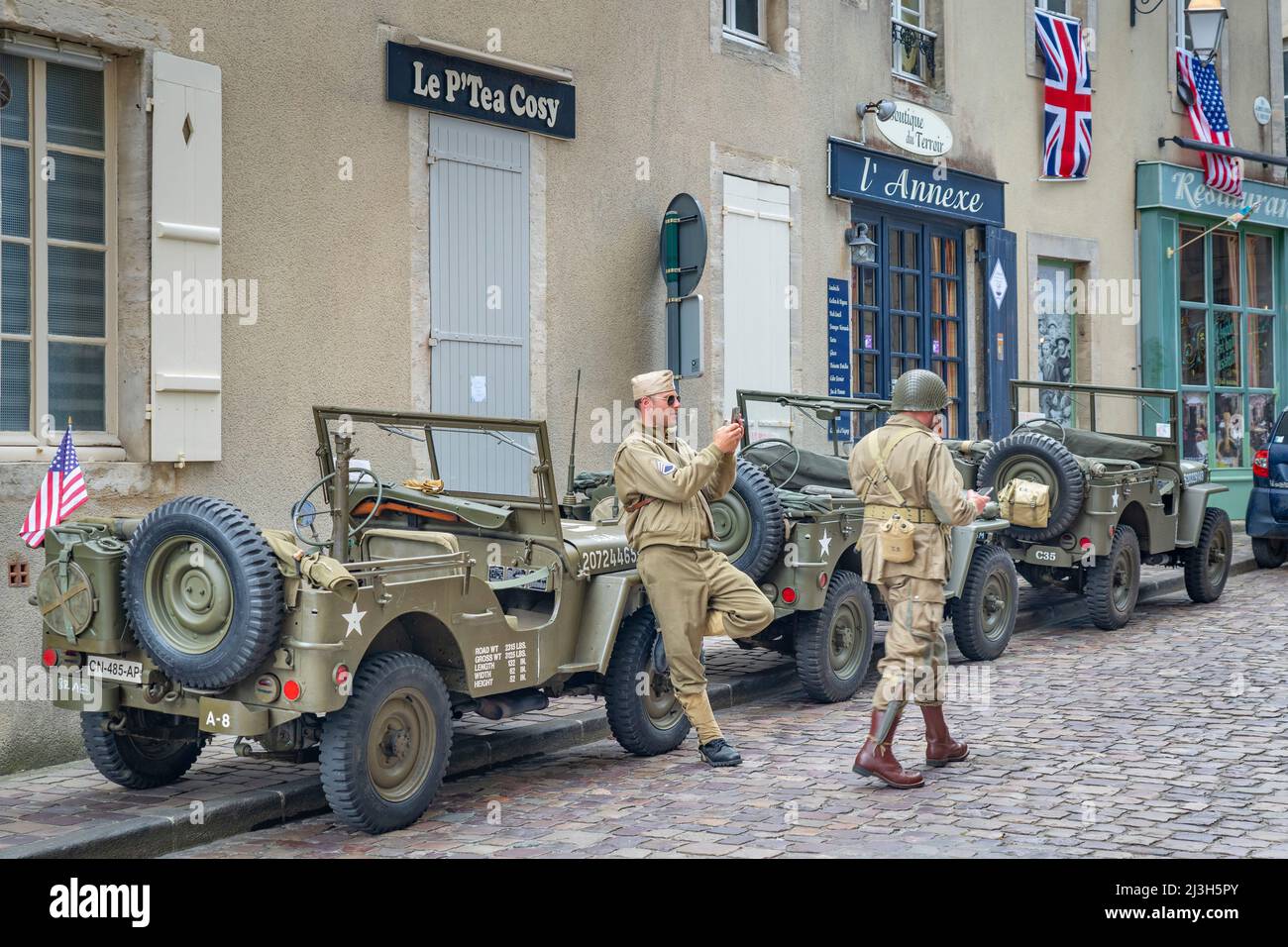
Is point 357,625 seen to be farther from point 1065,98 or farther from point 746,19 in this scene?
point 1065,98

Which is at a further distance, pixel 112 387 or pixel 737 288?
pixel 737 288

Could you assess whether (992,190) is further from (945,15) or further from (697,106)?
(697,106)

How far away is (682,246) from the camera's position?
36.8ft

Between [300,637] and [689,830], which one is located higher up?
[300,637]

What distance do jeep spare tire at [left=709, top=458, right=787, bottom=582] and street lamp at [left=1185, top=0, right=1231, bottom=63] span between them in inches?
435

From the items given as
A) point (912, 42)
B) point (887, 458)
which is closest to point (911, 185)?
point (912, 42)

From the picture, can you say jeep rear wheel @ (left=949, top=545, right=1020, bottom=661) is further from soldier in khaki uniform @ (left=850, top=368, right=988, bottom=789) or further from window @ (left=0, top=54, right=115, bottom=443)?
window @ (left=0, top=54, right=115, bottom=443)

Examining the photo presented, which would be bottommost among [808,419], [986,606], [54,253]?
[986,606]

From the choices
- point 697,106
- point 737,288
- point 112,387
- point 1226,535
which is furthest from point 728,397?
point 112,387

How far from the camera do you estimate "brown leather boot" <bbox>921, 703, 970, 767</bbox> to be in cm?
652

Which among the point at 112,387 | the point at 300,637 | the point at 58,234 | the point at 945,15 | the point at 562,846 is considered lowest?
the point at 562,846

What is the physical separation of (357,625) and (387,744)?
1.79 feet

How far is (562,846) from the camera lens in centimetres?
536

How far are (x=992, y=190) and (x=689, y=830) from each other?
10.9 metres
